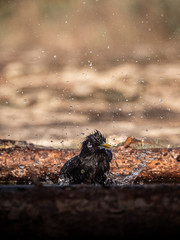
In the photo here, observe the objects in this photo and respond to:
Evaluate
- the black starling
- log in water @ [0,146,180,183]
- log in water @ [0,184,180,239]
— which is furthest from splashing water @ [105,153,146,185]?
log in water @ [0,184,180,239]

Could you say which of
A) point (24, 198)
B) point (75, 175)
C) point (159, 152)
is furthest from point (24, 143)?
point (24, 198)

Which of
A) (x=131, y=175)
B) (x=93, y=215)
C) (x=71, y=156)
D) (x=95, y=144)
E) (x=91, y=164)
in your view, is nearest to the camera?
(x=93, y=215)

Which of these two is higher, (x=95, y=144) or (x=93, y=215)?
(x=95, y=144)

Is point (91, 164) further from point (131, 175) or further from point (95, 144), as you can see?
point (131, 175)

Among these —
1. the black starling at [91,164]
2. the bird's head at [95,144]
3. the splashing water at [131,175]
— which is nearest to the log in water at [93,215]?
the black starling at [91,164]

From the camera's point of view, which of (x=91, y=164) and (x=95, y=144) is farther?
(x=95, y=144)

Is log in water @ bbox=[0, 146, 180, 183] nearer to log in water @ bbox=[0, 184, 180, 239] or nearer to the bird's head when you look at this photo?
the bird's head

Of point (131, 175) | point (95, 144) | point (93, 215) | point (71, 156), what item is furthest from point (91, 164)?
point (93, 215)

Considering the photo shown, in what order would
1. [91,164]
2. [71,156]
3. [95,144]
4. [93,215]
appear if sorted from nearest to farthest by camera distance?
[93,215] → [91,164] → [95,144] → [71,156]
